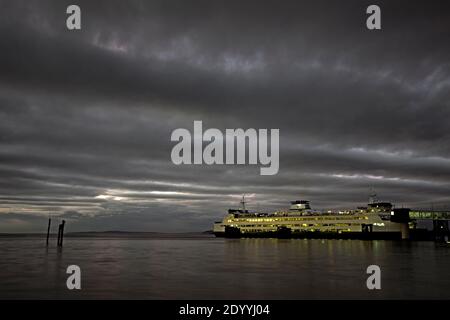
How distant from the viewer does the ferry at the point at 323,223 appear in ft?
460

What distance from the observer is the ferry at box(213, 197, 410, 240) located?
140 meters

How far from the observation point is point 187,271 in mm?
44719

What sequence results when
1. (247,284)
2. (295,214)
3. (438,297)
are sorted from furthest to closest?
(295,214), (247,284), (438,297)

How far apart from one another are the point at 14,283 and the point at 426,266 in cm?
4970

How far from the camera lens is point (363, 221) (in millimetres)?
144375

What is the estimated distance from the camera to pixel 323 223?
15512 cm
